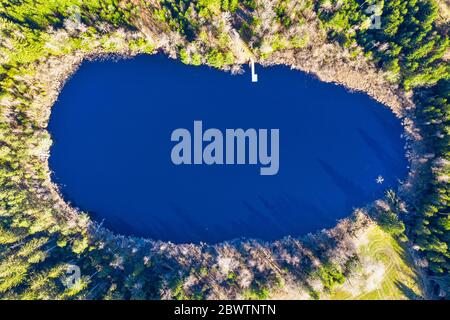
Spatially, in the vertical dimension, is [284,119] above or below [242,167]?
above

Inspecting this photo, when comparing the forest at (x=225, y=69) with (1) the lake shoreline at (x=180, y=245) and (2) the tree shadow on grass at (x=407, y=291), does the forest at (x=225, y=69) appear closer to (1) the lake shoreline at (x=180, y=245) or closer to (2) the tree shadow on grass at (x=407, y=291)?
(1) the lake shoreline at (x=180, y=245)

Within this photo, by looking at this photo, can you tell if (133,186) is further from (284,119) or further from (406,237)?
(406,237)

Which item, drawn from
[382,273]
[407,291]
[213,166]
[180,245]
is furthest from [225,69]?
[407,291]

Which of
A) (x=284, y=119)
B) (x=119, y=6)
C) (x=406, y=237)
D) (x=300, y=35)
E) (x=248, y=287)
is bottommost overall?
(x=248, y=287)

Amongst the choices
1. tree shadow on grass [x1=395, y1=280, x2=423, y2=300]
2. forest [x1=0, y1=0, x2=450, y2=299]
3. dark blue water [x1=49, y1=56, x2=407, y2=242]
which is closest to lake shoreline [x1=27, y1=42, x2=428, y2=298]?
forest [x1=0, y1=0, x2=450, y2=299]

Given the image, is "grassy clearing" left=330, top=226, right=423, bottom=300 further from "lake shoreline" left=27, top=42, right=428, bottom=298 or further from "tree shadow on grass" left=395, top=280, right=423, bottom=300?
"lake shoreline" left=27, top=42, right=428, bottom=298
